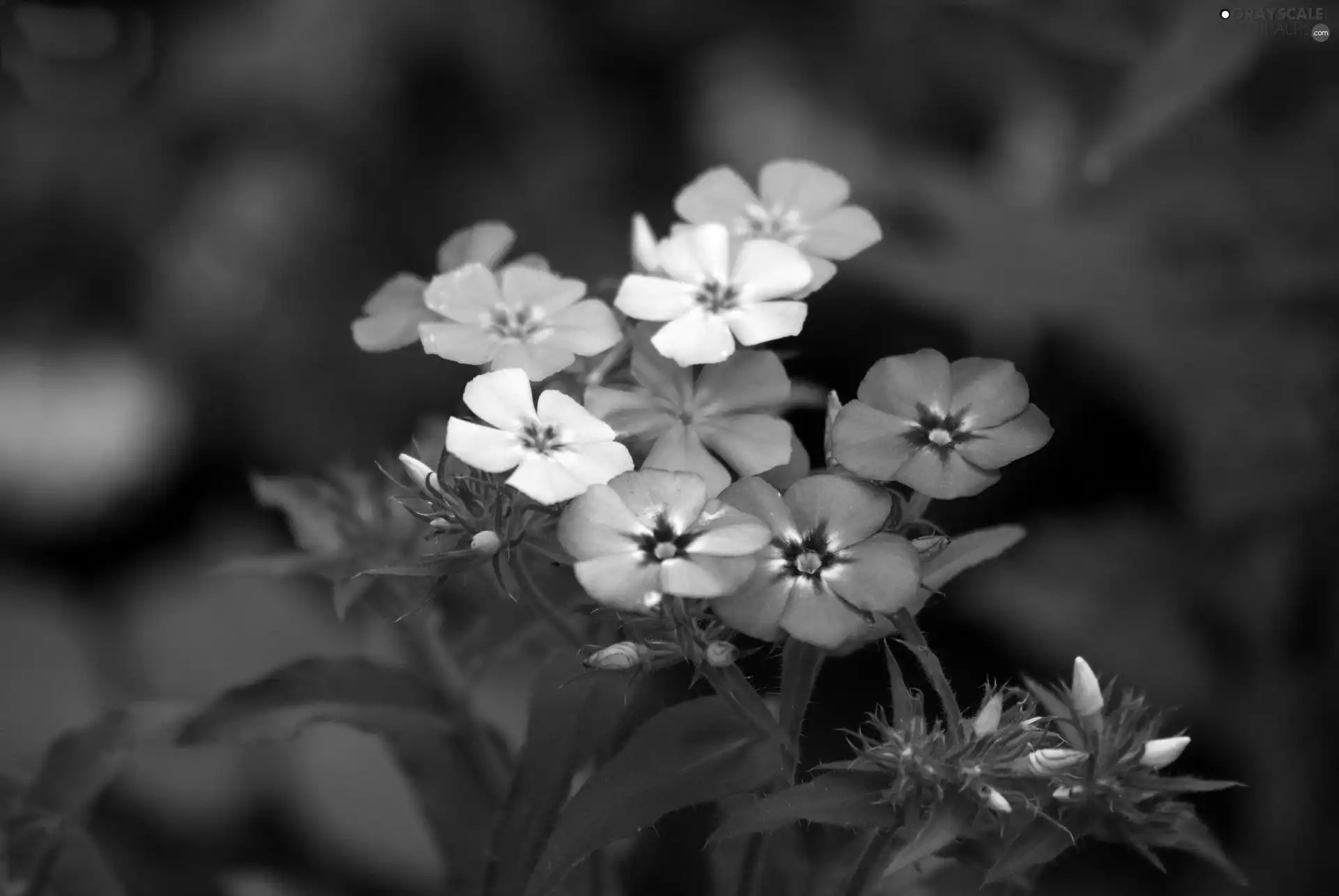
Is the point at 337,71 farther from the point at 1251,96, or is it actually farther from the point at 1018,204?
the point at 1251,96

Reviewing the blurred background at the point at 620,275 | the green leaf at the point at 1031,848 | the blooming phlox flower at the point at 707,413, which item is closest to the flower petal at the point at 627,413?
the blooming phlox flower at the point at 707,413

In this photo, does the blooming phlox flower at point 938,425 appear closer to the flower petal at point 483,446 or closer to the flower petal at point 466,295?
the flower petal at point 483,446

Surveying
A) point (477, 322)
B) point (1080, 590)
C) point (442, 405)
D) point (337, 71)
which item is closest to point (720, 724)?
point (477, 322)

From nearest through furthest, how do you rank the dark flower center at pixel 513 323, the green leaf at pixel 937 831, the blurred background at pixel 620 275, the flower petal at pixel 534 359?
the green leaf at pixel 937 831
the flower petal at pixel 534 359
the dark flower center at pixel 513 323
the blurred background at pixel 620 275

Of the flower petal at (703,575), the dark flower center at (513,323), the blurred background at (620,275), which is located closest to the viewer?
the flower petal at (703,575)

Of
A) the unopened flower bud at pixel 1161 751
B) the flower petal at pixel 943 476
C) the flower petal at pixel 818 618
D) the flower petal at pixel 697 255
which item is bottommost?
the unopened flower bud at pixel 1161 751

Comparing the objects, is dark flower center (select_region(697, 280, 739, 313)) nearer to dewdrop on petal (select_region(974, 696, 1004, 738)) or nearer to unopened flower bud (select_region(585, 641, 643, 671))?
unopened flower bud (select_region(585, 641, 643, 671))
